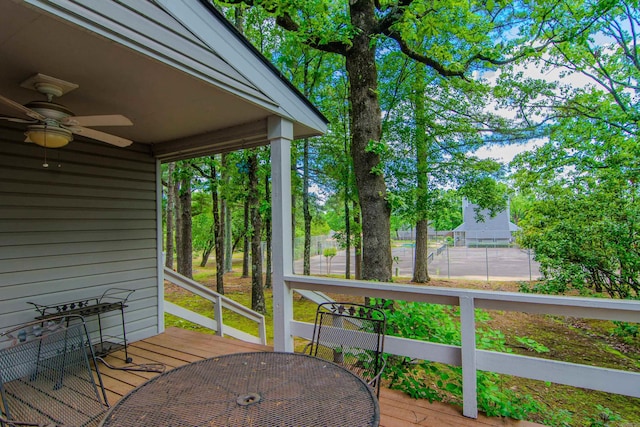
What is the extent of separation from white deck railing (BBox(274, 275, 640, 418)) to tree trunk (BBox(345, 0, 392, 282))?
76.7 inches

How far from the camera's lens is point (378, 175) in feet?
14.4

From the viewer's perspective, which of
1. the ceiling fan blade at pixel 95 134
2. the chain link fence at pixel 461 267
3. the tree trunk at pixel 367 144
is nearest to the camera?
the ceiling fan blade at pixel 95 134

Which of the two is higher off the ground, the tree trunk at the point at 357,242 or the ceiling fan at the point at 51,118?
the ceiling fan at the point at 51,118

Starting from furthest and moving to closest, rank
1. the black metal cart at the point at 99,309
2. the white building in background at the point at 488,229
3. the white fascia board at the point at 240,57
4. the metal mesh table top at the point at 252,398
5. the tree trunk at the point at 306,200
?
1. the white building in background at the point at 488,229
2. the tree trunk at the point at 306,200
3. the black metal cart at the point at 99,309
4. the white fascia board at the point at 240,57
5. the metal mesh table top at the point at 252,398

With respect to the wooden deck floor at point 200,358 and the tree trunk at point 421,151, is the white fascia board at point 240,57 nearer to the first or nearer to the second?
the wooden deck floor at point 200,358

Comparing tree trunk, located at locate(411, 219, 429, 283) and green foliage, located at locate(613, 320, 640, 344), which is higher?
tree trunk, located at locate(411, 219, 429, 283)

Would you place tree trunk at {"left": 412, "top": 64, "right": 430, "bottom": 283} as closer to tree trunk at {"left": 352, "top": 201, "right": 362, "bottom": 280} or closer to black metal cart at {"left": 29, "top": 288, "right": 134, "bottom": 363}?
tree trunk at {"left": 352, "top": 201, "right": 362, "bottom": 280}

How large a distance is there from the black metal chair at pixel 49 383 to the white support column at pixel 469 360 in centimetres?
227

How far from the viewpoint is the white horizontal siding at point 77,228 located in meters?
2.91

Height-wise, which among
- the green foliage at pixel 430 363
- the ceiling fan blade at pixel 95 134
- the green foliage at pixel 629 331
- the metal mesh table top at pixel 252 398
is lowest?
the green foliage at pixel 629 331

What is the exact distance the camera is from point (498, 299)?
2043 millimetres

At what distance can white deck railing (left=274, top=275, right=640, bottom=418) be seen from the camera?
1.76 metres

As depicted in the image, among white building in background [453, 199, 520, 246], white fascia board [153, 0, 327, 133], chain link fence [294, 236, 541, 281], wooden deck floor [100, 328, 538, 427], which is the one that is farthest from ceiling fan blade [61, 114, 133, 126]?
white building in background [453, 199, 520, 246]

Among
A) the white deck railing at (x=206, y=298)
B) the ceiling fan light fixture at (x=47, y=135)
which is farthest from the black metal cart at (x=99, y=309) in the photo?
the ceiling fan light fixture at (x=47, y=135)
